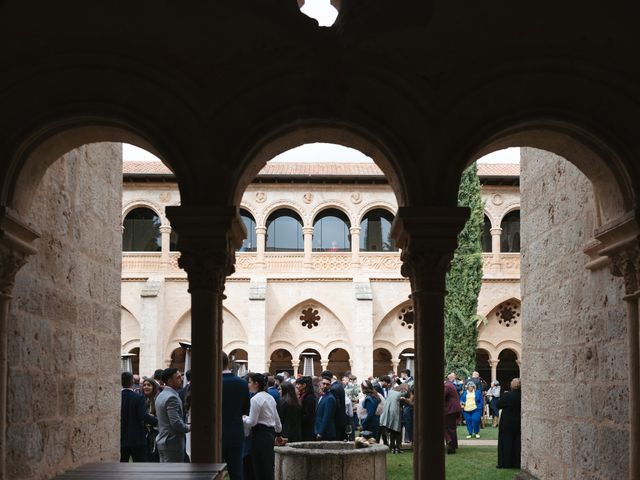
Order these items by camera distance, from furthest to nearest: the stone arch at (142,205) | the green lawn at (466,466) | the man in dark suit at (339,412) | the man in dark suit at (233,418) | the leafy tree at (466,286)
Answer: the stone arch at (142,205) → the leafy tree at (466,286) → the green lawn at (466,466) → the man in dark suit at (339,412) → the man in dark suit at (233,418)

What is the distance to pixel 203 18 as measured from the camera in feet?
16.5

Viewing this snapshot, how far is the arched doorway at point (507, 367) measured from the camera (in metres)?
30.3

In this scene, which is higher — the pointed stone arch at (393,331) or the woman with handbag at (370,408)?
the pointed stone arch at (393,331)

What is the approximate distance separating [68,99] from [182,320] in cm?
2421

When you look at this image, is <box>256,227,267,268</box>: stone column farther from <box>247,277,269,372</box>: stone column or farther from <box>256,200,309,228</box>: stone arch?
<box>247,277,269,372</box>: stone column

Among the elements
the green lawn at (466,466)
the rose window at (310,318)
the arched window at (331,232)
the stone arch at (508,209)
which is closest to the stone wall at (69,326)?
the green lawn at (466,466)

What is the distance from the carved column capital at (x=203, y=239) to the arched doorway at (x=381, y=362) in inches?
1016

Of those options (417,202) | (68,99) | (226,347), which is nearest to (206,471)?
(417,202)

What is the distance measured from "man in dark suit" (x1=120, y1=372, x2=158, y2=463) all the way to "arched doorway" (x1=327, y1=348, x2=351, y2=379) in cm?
2273

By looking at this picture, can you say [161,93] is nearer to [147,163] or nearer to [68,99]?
[68,99]

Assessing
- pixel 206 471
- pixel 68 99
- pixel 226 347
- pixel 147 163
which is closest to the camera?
pixel 206 471

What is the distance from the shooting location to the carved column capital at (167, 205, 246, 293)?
492cm

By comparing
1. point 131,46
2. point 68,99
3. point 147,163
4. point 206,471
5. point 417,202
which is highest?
point 147,163

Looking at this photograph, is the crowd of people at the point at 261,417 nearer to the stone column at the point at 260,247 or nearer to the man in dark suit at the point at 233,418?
the man in dark suit at the point at 233,418
